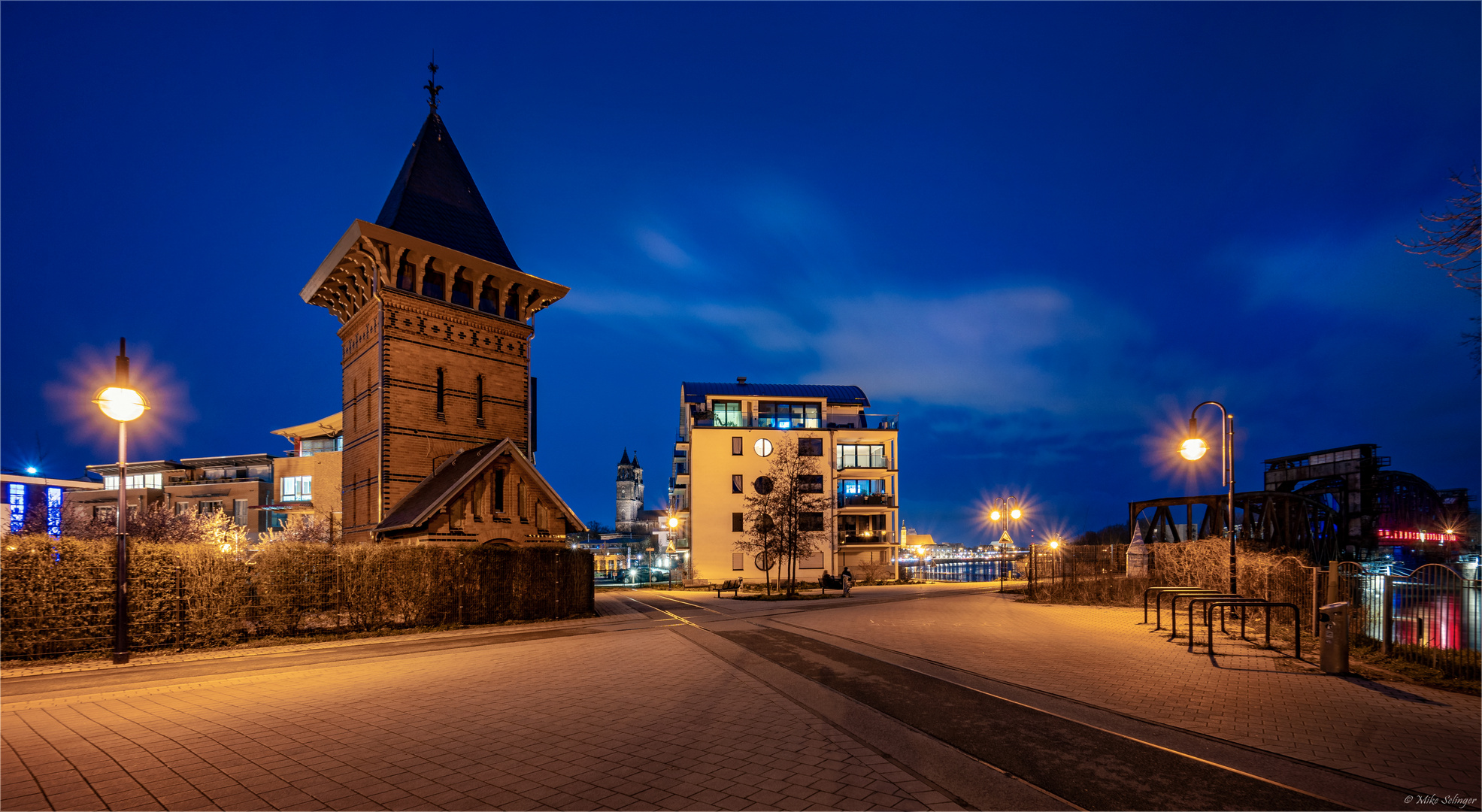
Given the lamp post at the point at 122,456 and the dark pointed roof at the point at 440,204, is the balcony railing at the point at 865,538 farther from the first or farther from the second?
the lamp post at the point at 122,456

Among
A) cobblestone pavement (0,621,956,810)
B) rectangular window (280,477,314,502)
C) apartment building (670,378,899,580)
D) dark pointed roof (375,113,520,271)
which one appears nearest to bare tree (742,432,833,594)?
apartment building (670,378,899,580)

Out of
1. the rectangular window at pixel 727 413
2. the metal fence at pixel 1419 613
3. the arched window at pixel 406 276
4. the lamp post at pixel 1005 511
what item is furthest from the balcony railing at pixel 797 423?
the metal fence at pixel 1419 613

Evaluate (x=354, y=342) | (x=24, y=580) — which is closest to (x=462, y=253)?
(x=354, y=342)

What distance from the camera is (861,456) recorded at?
54.6 metres

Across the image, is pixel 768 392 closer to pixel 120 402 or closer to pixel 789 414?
pixel 789 414

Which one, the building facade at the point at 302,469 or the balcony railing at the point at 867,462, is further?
the building facade at the point at 302,469

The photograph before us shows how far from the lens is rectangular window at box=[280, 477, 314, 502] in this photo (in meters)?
64.3

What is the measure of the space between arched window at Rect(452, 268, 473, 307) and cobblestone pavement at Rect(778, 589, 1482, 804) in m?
19.8

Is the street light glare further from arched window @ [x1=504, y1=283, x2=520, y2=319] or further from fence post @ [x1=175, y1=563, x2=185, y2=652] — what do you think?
arched window @ [x1=504, y1=283, x2=520, y2=319]

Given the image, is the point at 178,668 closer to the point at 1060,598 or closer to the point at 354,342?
the point at 354,342

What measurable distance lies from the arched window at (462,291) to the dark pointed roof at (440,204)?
46.5 inches

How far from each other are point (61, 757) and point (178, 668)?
6.54m

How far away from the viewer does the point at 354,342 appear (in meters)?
27.6

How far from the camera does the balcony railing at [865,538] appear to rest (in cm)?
5266
